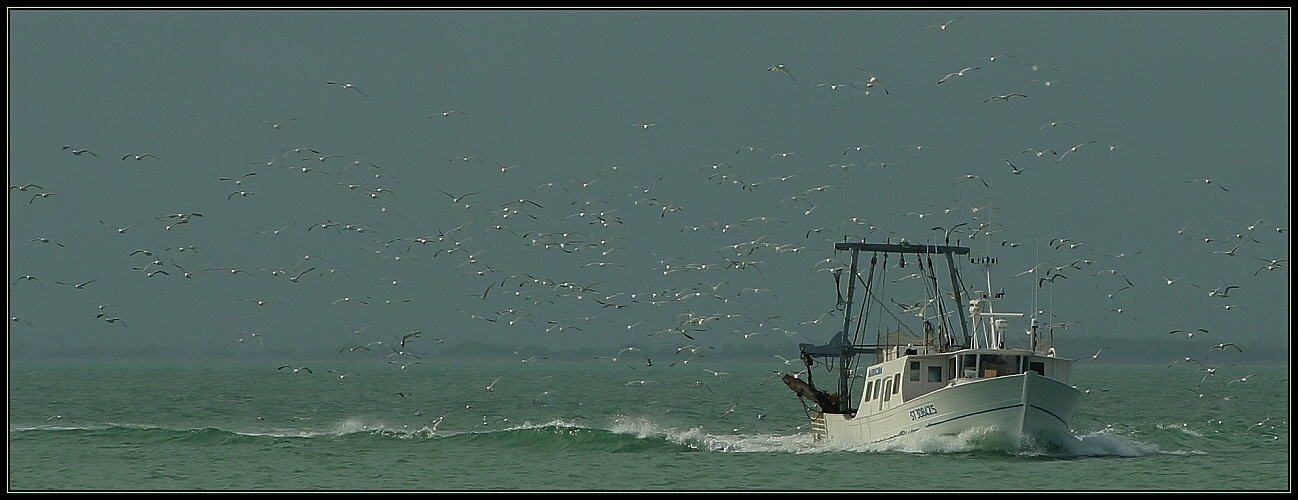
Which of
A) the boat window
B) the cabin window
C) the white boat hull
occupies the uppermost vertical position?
the cabin window

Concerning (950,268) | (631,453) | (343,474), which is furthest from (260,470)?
(950,268)

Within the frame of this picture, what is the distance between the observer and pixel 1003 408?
44.3 meters

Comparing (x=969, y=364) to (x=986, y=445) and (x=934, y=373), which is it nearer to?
(x=934, y=373)

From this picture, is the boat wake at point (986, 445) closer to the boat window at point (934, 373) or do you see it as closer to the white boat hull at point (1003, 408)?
the white boat hull at point (1003, 408)

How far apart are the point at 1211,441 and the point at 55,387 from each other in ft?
312

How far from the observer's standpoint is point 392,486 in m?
41.9

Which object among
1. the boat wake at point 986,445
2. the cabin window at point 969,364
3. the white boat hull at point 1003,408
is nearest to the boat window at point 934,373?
the white boat hull at point 1003,408

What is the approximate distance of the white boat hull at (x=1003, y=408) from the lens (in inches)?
1737

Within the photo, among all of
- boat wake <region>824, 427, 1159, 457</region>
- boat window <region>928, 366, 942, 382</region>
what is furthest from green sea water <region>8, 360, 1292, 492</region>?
boat window <region>928, 366, 942, 382</region>

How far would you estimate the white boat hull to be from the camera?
145 feet

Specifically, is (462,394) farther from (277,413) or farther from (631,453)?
(631,453)

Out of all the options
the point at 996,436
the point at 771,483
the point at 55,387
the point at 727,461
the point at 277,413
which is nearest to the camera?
the point at 771,483

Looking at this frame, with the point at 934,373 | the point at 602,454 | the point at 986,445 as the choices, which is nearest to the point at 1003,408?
the point at 986,445

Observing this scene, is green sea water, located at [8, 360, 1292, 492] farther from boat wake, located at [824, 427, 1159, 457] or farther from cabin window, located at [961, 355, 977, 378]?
cabin window, located at [961, 355, 977, 378]
